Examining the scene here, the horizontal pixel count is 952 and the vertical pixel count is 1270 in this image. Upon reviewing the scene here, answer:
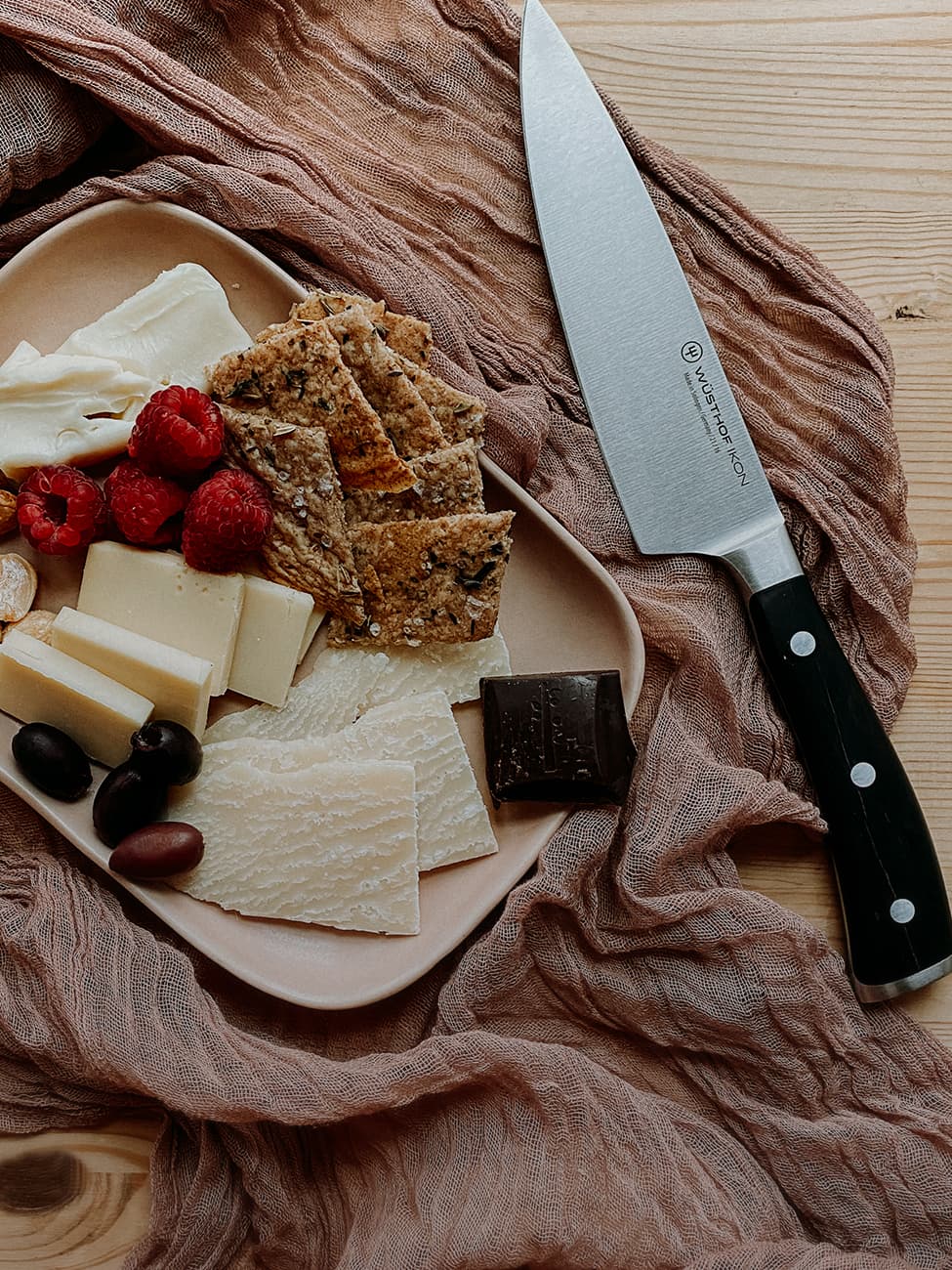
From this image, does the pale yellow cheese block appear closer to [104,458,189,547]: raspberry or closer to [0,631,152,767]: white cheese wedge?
[0,631,152,767]: white cheese wedge

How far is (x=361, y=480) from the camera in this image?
4.38ft

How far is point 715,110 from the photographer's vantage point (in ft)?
4.93

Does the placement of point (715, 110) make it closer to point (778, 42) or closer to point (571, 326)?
point (778, 42)

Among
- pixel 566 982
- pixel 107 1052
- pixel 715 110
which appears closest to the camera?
pixel 107 1052

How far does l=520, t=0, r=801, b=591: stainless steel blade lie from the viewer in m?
1.42

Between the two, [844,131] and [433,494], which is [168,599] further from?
[844,131]

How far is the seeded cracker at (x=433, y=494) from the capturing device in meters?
1.32

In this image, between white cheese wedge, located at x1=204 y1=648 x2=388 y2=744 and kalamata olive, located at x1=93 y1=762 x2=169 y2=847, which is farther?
white cheese wedge, located at x1=204 y1=648 x2=388 y2=744

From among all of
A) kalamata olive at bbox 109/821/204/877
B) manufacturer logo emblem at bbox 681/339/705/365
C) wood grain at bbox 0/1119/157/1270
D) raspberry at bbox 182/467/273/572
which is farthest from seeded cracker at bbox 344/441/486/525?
wood grain at bbox 0/1119/157/1270

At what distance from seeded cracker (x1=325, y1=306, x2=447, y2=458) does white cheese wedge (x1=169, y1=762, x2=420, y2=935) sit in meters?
0.40

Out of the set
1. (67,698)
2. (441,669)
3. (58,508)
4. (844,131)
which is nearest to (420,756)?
(441,669)

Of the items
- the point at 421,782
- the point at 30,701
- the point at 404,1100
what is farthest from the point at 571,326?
the point at 404,1100

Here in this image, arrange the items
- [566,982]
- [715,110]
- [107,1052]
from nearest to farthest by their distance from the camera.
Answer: [107,1052]
[566,982]
[715,110]

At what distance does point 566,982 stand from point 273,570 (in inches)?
25.0
